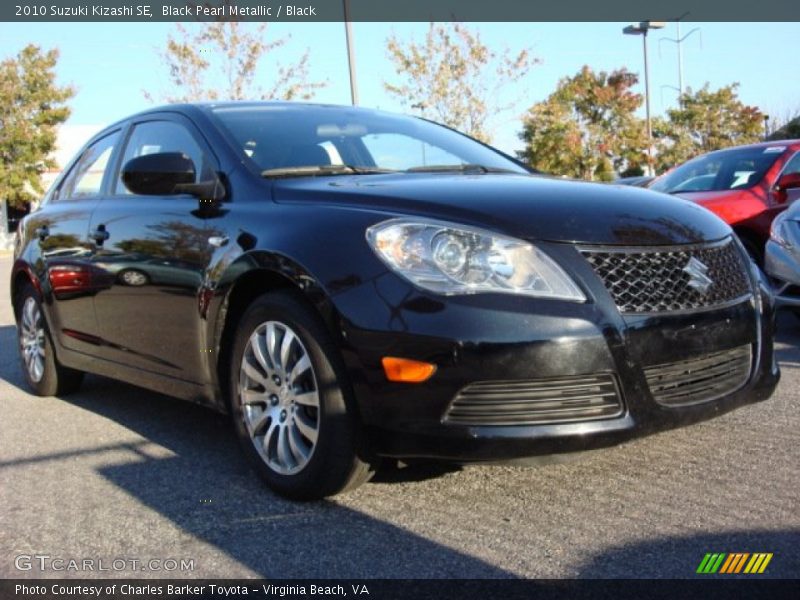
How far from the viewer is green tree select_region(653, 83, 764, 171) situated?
3728 centimetres

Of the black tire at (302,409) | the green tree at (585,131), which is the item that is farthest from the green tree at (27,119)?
the black tire at (302,409)

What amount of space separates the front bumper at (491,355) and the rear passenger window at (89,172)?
2683mm

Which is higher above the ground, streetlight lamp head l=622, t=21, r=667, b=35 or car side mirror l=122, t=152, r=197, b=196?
streetlight lamp head l=622, t=21, r=667, b=35

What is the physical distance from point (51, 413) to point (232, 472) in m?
1.95

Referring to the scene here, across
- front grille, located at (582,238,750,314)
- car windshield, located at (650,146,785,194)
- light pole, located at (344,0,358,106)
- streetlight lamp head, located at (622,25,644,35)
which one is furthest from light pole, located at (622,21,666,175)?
front grille, located at (582,238,750,314)

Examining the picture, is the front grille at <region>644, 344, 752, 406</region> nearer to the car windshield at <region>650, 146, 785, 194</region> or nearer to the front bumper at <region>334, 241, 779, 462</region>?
the front bumper at <region>334, 241, 779, 462</region>

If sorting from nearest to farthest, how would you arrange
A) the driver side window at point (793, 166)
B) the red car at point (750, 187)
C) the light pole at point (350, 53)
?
1. the red car at point (750, 187)
2. the driver side window at point (793, 166)
3. the light pole at point (350, 53)

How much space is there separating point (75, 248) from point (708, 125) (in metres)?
36.4

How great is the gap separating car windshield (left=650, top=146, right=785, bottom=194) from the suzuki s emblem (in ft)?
17.6

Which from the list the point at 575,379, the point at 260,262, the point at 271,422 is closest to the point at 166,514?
the point at 271,422

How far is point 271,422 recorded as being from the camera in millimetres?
3537

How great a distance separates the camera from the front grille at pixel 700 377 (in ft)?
10.3

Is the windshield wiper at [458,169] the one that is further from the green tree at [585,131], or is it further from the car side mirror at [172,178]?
the green tree at [585,131]

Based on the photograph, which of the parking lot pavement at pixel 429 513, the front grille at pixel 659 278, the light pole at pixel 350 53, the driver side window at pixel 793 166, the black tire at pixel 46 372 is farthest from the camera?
the light pole at pixel 350 53
